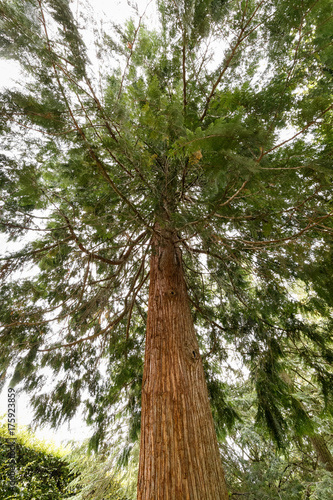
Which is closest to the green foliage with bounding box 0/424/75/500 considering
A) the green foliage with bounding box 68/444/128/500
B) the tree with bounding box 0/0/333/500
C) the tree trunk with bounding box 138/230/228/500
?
the green foliage with bounding box 68/444/128/500

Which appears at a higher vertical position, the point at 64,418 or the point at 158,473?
the point at 64,418

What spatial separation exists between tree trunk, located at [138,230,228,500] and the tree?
0.01 m

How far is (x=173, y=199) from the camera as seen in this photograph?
126 inches

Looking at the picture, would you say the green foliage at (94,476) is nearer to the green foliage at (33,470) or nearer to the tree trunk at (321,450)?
the green foliage at (33,470)

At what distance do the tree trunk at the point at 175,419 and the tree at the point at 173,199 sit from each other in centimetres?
1

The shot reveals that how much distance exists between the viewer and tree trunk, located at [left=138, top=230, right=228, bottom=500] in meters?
1.31

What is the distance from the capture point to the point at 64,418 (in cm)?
314

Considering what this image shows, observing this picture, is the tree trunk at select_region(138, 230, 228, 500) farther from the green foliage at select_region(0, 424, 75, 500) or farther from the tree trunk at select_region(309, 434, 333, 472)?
the tree trunk at select_region(309, 434, 333, 472)

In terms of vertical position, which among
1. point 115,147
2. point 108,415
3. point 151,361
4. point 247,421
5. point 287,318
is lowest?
point 247,421

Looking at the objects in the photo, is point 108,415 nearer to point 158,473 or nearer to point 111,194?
point 158,473

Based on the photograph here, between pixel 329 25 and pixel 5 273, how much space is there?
13.9ft

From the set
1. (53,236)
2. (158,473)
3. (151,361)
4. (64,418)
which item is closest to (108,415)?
(64,418)

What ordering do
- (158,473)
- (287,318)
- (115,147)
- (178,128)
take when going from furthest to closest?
(287,318), (115,147), (178,128), (158,473)

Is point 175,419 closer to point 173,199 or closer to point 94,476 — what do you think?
point 173,199
